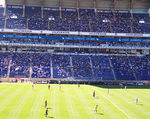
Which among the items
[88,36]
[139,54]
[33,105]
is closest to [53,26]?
[88,36]

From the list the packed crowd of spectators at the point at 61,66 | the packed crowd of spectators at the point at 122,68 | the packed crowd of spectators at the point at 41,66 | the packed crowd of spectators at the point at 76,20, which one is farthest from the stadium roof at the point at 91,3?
the packed crowd of spectators at the point at 122,68

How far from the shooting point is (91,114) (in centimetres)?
2172

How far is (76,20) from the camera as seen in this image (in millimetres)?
61688

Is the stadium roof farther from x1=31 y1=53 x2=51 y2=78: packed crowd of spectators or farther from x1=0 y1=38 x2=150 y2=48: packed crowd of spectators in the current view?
x1=31 y1=53 x2=51 y2=78: packed crowd of spectators

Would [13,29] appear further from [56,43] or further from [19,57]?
[56,43]

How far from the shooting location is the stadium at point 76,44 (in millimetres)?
47625

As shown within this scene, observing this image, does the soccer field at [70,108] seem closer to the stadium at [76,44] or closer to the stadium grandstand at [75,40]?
the stadium at [76,44]

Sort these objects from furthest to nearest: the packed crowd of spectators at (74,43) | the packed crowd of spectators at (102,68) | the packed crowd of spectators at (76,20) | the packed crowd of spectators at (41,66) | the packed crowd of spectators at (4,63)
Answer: the packed crowd of spectators at (76,20) → the packed crowd of spectators at (74,43) → the packed crowd of spectators at (102,68) → the packed crowd of spectators at (41,66) → the packed crowd of spectators at (4,63)

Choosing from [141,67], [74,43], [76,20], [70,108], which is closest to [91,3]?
[76,20]

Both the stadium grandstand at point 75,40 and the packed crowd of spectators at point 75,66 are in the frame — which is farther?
the stadium grandstand at point 75,40

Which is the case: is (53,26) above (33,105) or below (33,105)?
above

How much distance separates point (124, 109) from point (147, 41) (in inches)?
1607

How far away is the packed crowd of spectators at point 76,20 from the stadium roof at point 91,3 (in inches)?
58.1

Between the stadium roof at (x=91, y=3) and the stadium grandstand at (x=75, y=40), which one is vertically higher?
the stadium roof at (x=91, y=3)
